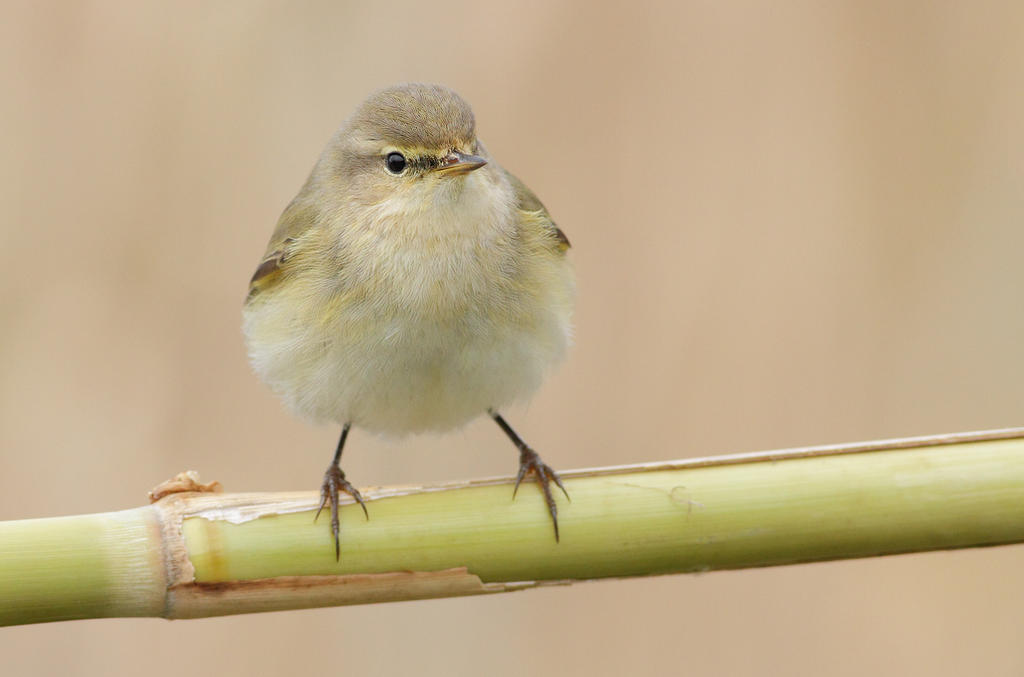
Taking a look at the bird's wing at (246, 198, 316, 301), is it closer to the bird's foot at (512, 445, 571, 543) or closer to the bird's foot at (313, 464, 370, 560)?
the bird's foot at (313, 464, 370, 560)

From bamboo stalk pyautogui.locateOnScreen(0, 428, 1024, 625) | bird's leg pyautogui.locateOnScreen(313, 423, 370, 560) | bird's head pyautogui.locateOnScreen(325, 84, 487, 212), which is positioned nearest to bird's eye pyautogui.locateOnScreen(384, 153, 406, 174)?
bird's head pyautogui.locateOnScreen(325, 84, 487, 212)

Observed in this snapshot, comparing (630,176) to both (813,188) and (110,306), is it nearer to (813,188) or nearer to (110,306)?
(813,188)

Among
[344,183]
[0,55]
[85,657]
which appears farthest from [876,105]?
[85,657]

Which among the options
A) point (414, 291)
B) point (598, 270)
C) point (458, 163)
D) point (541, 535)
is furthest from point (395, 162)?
point (598, 270)

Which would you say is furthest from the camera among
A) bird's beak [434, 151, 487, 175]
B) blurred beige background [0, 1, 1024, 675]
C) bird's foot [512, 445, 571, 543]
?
blurred beige background [0, 1, 1024, 675]

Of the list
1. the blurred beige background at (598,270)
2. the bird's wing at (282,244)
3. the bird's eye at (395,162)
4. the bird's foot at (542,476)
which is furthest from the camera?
the blurred beige background at (598,270)

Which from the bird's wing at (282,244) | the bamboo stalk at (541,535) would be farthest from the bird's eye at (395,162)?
the bamboo stalk at (541,535)

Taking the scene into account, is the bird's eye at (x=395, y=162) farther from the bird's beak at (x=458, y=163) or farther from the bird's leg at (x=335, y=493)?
the bird's leg at (x=335, y=493)
